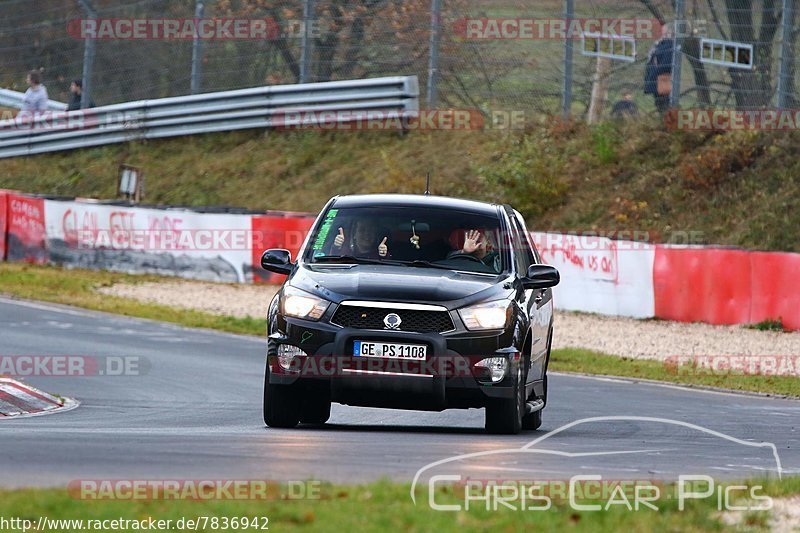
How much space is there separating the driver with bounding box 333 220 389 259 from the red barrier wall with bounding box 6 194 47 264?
19091 millimetres

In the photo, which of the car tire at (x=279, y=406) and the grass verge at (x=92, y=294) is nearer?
the car tire at (x=279, y=406)

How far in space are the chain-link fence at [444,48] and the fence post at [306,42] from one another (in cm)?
3

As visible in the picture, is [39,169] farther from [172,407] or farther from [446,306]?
[446,306]

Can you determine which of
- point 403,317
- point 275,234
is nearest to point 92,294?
point 275,234

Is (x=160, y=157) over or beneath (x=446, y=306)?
over

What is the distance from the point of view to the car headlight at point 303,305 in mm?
10188

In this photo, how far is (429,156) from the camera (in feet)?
103

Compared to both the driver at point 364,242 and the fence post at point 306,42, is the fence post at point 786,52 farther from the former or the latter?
the driver at point 364,242

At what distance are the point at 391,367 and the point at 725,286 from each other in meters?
12.7

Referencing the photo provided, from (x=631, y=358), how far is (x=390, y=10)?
42.5 ft

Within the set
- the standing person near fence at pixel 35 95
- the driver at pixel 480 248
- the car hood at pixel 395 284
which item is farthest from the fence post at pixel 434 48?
the car hood at pixel 395 284

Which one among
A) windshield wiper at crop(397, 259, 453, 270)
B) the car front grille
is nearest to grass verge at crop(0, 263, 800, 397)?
windshield wiper at crop(397, 259, 453, 270)

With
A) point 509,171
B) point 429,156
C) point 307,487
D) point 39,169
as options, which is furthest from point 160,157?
point 307,487

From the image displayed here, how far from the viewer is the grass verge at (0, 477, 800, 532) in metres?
6.14
